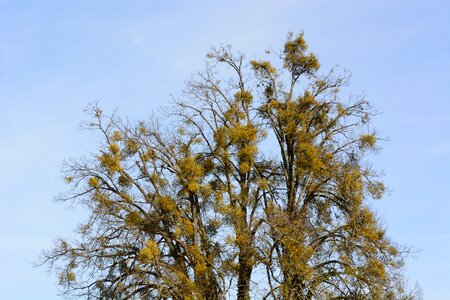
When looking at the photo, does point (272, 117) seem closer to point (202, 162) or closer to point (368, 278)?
point (202, 162)

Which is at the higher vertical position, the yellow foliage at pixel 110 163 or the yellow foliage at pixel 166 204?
the yellow foliage at pixel 110 163

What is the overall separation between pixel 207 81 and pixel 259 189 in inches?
141

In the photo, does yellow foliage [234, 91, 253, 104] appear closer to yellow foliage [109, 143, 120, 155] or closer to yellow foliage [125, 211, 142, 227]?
yellow foliage [109, 143, 120, 155]

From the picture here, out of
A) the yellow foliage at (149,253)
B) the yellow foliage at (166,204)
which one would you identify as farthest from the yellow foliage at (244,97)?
the yellow foliage at (149,253)

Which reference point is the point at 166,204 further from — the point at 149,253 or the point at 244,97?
the point at 244,97

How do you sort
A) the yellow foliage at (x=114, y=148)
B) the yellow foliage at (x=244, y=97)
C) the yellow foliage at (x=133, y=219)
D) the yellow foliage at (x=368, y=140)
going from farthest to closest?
the yellow foliage at (x=244, y=97)
the yellow foliage at (x=368, y=140)
the yellow foliage at (x=114, y=148)
the yellow foliage at (x=133, y=219)

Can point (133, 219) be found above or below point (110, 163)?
below

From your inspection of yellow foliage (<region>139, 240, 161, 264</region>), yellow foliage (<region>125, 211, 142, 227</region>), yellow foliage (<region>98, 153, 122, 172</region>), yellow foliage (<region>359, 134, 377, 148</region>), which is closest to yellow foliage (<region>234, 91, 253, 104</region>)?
yellow foliage (<region>359, 134, 377, 148</region>)

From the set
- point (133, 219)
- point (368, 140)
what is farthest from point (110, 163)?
point (368, 140)

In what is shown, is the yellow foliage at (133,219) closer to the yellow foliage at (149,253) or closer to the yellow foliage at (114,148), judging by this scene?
the yellow foliage at (149,253)

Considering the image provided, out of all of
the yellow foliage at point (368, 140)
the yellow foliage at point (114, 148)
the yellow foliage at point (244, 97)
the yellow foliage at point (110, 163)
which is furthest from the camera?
the yellow foliage at point (244, 97)

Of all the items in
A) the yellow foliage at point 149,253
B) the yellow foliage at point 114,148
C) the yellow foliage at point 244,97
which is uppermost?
the yellow foliage at point 244,97

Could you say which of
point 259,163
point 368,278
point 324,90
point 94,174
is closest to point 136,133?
point 94,174

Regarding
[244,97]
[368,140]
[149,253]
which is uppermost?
[244,97]
